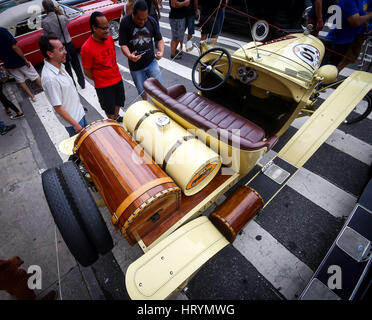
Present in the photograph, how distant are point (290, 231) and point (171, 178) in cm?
192

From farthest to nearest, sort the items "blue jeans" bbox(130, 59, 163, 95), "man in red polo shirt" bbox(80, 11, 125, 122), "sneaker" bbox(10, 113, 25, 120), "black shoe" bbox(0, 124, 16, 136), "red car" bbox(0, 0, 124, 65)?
"red car" bbox(0, 0, 124, 65) → "sneaker" bbox(10, 113, 25, 120) → "black shoe" bbox(0, 124, 16, 136) → "blue jeans" bbox(130, 59, 163, 95) → "man in red polo shirt" bbox(80, 11, 125, 122)

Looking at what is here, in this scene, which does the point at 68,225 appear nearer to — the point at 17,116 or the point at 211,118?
the point at 211,118

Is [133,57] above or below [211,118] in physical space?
above

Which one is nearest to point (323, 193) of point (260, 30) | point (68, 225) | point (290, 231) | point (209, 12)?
point (290, 231)

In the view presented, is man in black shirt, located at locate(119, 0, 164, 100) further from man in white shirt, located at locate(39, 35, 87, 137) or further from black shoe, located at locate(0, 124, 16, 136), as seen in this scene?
black shoe, located at locate(0, 124, 16, 136)

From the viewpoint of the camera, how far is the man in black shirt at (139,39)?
3.34 m

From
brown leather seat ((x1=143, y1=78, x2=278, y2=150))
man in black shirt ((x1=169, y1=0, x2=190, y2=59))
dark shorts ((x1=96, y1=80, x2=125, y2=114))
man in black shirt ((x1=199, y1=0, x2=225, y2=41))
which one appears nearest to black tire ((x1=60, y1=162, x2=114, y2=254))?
brown leather seat ((x1=143, y1=78, x2=278, y2=150))

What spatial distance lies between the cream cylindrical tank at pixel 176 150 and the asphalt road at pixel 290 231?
3.86ft

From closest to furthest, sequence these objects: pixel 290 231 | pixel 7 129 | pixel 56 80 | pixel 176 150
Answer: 1. pixel 176 150
2. pixel 56 80
3. pixel 290 231
4. pixel 7 129

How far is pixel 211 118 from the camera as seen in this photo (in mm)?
3293

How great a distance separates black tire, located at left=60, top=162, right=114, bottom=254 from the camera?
75.0 inches

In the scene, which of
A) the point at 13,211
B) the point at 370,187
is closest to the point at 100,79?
the point at 13,211

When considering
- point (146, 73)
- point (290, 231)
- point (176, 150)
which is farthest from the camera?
point (146, 73)

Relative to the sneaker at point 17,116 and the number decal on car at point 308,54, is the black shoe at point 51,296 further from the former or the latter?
the number decal on car at point 308,54
